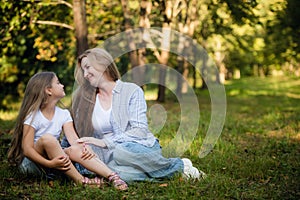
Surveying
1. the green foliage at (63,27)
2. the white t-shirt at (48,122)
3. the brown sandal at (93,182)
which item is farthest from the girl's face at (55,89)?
the green foliage at (63,27)

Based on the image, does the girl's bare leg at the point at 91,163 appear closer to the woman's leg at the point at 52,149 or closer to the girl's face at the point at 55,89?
the woman's leg at the point at 52,149

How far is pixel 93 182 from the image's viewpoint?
14.1ft

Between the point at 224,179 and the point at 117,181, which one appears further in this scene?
the point at 224,179

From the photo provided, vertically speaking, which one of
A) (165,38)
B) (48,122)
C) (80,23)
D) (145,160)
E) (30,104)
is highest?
(80,23)

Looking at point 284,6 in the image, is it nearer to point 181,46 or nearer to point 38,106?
point 181,46

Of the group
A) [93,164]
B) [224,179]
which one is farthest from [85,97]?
[224,179]

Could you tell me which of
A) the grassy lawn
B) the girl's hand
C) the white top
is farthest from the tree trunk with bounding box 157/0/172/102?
the girl's hand

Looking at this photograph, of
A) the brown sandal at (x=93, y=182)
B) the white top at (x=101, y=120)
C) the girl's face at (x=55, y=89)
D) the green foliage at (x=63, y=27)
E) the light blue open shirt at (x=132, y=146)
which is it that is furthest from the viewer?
the green foliage at (x=63, y=27)

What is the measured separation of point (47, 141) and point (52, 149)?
9 cm

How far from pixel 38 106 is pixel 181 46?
10128 millimetres

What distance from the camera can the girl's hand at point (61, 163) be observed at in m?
4.20

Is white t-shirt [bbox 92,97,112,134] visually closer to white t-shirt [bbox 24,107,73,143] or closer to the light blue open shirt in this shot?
the light blue open shirt

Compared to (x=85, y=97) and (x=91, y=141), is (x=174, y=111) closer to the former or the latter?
(x=85, y=97)

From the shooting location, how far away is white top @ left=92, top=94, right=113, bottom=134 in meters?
4.73
